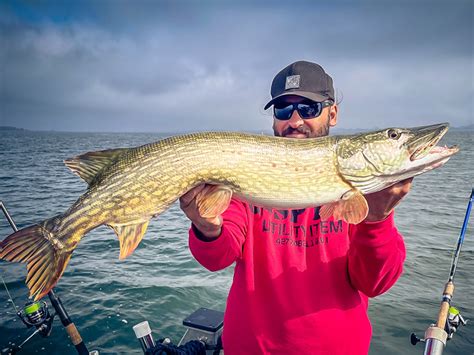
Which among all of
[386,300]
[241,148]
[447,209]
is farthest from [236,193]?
[447,209]

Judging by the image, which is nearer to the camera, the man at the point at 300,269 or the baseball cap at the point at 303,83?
the man at the point at 300,269

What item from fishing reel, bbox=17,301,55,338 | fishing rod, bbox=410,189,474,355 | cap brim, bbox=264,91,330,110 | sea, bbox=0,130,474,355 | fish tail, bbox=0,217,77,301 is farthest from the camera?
sea, bbox=0,130,474,355

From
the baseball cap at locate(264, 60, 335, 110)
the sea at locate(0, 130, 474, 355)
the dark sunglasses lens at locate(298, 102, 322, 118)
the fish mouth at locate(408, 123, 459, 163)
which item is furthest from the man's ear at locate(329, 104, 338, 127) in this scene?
the sea at locate(0, 130, 474, 355)

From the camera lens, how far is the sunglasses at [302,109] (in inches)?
100

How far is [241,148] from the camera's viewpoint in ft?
6.62

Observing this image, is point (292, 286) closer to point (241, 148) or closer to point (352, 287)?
point (352, 287)

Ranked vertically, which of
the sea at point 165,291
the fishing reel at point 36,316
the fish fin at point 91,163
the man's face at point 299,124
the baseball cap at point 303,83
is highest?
the baseball cap at point 303,83

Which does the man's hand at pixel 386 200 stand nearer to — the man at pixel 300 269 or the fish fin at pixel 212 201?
the man at pixel 300 269

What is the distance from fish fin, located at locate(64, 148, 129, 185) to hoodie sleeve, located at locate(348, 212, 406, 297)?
154cm

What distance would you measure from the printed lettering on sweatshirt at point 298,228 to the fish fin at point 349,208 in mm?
173

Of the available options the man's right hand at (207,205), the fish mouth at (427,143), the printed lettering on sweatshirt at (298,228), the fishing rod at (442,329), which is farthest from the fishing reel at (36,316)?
the fish mouth at (427,143)

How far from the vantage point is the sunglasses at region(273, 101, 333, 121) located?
8.36 feet

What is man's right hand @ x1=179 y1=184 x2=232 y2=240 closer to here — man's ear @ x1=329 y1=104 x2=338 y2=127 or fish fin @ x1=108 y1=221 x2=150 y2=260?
fish fin @ x1=108 y1=221 x2=150 y2=260

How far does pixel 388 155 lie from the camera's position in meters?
2.08
